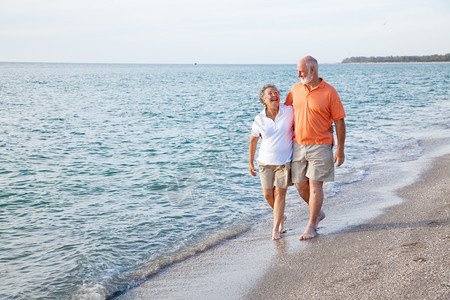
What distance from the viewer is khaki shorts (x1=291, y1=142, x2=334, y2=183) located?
5.16 metres

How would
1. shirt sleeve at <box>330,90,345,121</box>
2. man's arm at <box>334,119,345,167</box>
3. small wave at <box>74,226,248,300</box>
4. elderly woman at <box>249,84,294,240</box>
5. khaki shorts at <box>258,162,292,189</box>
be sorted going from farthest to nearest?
khaki shorts at <box>258,162,292,189</box>
elderly woman at <box>249,84,294,240</box>
man's arm at <box>334,119,345,167</box>
shirt sleeve at <box>330,90,345,121</box>
small wave at <box>74,226,248,300</box>

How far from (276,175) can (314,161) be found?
0.51 m

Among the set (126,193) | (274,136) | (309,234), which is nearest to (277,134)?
(274,136)

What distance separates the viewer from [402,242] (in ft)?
16.3

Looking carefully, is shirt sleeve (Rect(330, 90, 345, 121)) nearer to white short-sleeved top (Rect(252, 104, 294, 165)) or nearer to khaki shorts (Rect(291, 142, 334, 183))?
khaki shorts (Rect(291, 142, 334, 183))

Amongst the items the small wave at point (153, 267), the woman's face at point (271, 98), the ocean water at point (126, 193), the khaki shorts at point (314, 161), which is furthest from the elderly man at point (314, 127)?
the ocean water at point (126, 193)

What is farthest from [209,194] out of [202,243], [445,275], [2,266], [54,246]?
[445,275]

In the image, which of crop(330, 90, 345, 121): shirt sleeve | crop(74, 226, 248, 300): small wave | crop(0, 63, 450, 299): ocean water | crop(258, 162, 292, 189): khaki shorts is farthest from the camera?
crop(0, 63, 450, 299): ocean water

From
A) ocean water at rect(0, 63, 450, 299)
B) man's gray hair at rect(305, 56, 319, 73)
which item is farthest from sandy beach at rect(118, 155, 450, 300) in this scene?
man's gray hair at rect(305, 56, 319, 73)

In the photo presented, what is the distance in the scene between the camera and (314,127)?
5.10 m

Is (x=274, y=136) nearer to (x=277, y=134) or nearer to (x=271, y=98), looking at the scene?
(x=277, y=134)

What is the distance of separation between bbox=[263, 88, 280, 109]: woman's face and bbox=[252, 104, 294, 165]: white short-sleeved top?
10cm

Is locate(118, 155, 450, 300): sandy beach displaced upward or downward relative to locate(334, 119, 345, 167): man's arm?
downward

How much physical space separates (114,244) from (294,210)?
9.20ft
